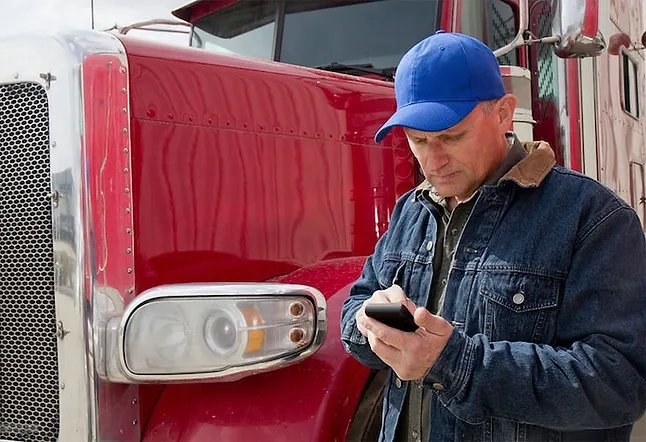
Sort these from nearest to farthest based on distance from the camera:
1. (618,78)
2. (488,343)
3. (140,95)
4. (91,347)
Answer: (488,343), (91,347), (140,95), (618,78)

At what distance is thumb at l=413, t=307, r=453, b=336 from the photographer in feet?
4.11

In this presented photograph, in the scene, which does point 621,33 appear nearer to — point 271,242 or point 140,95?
point 271,242

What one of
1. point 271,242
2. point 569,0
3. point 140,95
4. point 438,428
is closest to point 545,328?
point 438,428

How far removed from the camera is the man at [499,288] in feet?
4.20

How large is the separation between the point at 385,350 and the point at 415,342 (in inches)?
2.8

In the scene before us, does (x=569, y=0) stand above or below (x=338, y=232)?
above

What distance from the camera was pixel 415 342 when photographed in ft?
4.21

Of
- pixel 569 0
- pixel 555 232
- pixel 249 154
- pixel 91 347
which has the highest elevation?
pixel 569 0

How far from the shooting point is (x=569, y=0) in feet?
7.82

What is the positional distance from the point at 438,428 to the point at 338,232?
3.36ft

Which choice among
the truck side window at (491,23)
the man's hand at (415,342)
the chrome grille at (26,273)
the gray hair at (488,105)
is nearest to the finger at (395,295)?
the man's hand at (415,342)

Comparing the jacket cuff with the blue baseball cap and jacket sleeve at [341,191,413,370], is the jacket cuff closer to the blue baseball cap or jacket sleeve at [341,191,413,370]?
jacket sleeve at [341,191,413,370]

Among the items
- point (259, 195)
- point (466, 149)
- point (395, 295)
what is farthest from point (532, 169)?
point (259, 195)

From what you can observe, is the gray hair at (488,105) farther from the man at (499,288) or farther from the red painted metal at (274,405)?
the red painted metal at (274,405)
